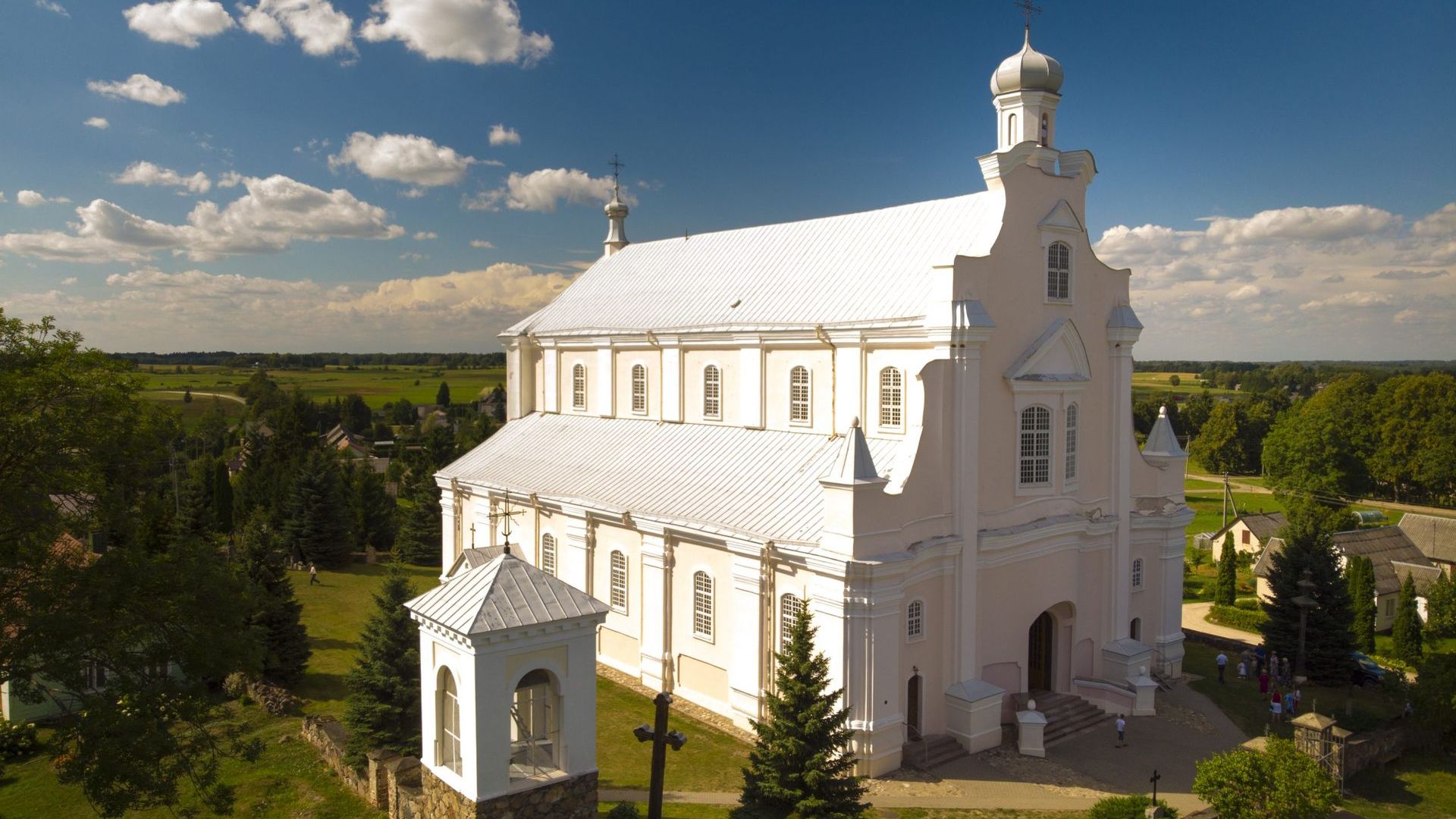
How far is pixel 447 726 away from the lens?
42.9ft

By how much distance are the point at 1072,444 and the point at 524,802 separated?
17.2 m

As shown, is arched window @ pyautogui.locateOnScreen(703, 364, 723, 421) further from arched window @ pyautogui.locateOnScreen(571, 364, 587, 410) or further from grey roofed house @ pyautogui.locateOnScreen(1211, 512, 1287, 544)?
grey roofed house @ pyautogui.locateOnScreen(1211, 512, 1287, 544)

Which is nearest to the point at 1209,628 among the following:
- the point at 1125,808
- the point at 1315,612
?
the point at 1315,612

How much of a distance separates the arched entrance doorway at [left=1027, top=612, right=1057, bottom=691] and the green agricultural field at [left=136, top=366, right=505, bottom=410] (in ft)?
319

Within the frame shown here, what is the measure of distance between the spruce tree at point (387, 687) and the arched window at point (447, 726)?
6.64 meters

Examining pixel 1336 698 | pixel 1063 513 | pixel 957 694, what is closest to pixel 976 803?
pixel 957 694

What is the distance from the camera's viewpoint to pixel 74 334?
627 inches

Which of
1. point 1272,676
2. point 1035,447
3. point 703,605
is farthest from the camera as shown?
point 1272,676

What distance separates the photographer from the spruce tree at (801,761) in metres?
14.9

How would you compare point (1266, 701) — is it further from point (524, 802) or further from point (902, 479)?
point (524, 802)

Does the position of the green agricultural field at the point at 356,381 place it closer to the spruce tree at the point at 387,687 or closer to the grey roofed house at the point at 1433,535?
the spruce tree at the point at 387,687

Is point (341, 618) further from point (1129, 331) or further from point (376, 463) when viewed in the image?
point (376, 463)

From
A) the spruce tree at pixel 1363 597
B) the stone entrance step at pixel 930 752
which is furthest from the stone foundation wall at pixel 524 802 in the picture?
the spruce tree at pixel 1363 597

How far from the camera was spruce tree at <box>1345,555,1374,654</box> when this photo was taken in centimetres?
3344
